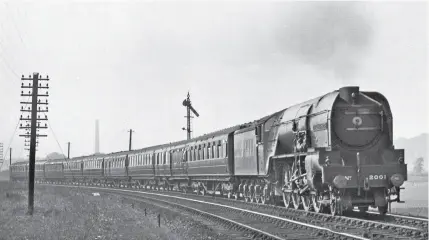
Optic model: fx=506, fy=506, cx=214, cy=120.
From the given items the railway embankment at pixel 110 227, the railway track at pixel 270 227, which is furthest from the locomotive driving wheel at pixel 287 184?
the railway embankment at pixel 110 227

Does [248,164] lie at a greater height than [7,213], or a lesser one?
greater

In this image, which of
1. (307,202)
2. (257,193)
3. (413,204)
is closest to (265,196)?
(257,193)

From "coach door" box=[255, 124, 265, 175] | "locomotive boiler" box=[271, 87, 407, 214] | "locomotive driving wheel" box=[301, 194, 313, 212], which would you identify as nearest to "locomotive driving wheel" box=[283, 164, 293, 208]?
"locomotive driving wheel" box=[301, 194, 313, 212]

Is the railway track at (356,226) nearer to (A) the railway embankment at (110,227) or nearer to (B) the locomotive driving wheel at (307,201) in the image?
(B) the locomotive driving wheel at (307,201)

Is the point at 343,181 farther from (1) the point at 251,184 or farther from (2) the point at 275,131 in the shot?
(1) the point at 251,184

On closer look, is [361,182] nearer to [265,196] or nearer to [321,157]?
[321,157]

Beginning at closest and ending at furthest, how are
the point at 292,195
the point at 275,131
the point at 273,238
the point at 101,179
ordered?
the point at 273,238 < the point at 292,195 < the point at 275,131 < the point at 101,179

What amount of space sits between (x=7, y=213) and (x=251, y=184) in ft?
33.1

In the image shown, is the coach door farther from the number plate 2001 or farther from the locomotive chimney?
the number plate 2001

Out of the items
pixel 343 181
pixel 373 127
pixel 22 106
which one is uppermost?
pixel 22 106

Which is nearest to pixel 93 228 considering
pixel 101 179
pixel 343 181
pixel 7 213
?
pixel 343 181

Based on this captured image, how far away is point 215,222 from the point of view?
15211mm

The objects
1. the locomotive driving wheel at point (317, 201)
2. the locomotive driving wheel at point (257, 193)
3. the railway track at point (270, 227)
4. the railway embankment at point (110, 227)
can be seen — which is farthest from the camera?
the locomotive driving wheel at point (257, 193)

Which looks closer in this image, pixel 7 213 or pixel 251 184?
pixel 7 213
